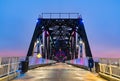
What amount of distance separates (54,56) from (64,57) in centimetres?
638

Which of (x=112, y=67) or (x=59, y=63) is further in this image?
(x=59, y=63)

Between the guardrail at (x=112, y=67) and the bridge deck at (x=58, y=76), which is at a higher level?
the guardrail at (x=112, y=67)

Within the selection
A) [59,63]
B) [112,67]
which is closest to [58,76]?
[112,67]

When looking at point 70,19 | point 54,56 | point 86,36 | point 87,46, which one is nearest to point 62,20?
point 70,19

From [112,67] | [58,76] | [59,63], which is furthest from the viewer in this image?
[59,63]

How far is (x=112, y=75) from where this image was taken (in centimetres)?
1853

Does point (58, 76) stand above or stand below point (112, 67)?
below

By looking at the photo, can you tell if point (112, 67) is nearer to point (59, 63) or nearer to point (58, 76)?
point (58, 76)

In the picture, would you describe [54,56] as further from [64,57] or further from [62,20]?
[62,20]

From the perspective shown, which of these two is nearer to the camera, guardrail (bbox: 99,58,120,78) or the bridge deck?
guardrail (bbox: 99,58,120,78)

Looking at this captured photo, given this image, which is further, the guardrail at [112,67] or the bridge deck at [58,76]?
the bridge deck at [58,76]

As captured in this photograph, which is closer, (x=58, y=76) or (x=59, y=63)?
(x=58, y=76)

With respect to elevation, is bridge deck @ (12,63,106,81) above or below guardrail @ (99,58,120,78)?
below

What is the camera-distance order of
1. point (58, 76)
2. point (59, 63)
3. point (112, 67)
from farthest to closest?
1. point (59, 63)
2. point (58, 76)
3. point (112, 67)
